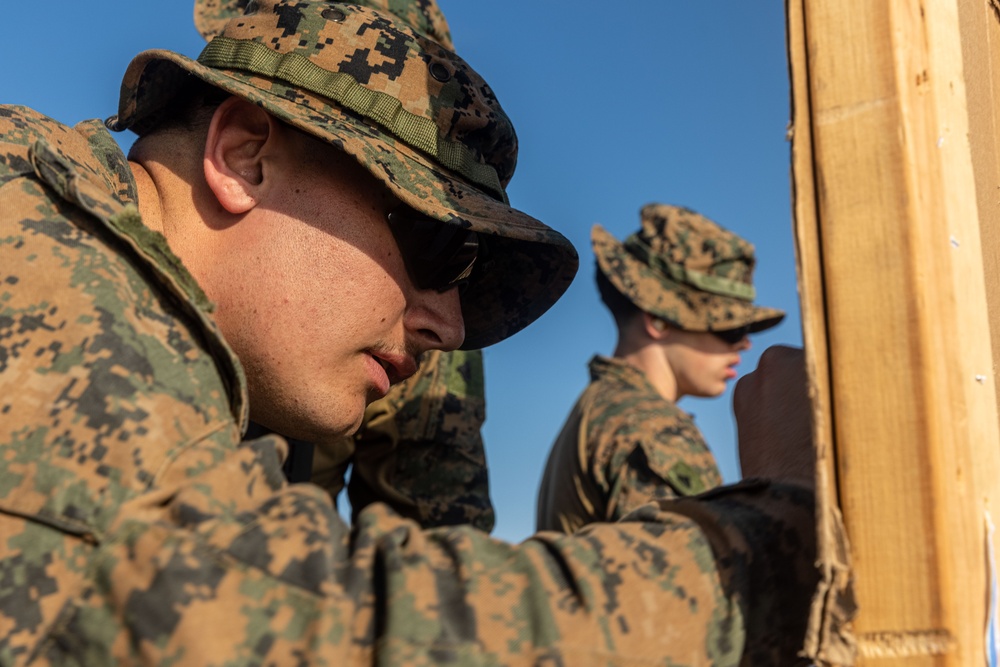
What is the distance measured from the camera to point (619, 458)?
17.2ft

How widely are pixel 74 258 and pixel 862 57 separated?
1.15 meters

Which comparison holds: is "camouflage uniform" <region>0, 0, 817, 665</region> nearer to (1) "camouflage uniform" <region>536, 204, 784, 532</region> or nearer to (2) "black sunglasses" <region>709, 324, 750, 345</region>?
(1) "camouflage uniform" <region>536, 204, 784, 532</region>

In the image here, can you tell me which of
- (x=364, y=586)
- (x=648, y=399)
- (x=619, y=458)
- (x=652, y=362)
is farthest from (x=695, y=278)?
Answer: (x=364, y=586)

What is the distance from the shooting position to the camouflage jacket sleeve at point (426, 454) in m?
3.88

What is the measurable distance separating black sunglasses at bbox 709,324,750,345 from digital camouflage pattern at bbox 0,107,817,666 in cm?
526

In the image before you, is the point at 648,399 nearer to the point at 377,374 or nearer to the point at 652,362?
the point at 652,362

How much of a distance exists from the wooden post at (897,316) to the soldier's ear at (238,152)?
1.21 metres

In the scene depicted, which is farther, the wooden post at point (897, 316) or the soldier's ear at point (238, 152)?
the soldier's ear at point (238, 152)

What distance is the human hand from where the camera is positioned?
5.60 ft

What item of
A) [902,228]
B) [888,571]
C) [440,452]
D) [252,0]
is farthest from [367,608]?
[440,452]

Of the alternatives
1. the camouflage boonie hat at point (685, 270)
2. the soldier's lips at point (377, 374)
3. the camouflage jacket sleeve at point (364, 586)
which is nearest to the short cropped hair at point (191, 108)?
the soldier's lips at point (377, 374)

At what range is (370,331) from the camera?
7.68 feet

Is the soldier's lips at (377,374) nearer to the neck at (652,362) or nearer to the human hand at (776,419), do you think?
the human hand at (776,419)

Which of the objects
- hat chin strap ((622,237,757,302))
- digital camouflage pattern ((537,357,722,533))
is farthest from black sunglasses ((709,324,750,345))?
digital camouflage pattern ((537,357,722,533))
